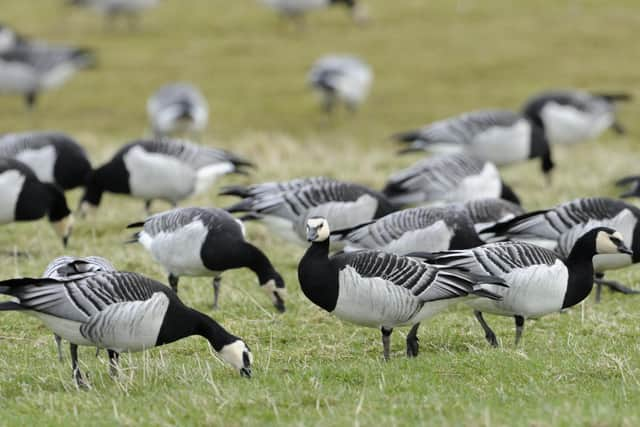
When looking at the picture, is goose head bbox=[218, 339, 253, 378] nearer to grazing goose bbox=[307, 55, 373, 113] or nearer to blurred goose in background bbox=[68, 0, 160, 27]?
grazing goose bbox=[307, 55, 373, 113]

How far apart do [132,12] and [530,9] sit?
50.0 feet

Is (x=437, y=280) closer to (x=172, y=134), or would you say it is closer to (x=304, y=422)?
(x=304, y=422)

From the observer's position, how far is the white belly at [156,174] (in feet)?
Answer: 48.2

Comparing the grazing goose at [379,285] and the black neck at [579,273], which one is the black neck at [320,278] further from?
the black neck at [579,273]

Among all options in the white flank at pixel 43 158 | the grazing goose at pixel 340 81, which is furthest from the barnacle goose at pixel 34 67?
the white flank at pixel 43 158

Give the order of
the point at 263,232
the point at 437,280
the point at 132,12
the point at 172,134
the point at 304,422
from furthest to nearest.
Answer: the point at 132,12, the point at 172,134, the point at 263,232, the point at 437,280, the point at 304,422

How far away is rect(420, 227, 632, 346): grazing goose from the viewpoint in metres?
8.88

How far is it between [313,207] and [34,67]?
61.0 feet

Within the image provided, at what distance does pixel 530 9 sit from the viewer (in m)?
38.1

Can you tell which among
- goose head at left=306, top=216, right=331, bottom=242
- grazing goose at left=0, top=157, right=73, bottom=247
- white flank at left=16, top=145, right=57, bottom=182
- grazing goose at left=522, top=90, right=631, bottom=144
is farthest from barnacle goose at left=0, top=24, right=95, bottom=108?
goose head at left=306, top=216, right=331, bottom=242

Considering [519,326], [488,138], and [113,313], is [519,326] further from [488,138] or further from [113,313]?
[488,138]

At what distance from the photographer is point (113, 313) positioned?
775 centimetres

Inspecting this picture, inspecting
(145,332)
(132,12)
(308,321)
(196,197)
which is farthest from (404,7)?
(145,332)

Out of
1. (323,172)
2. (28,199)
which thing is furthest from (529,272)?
(323,172)
